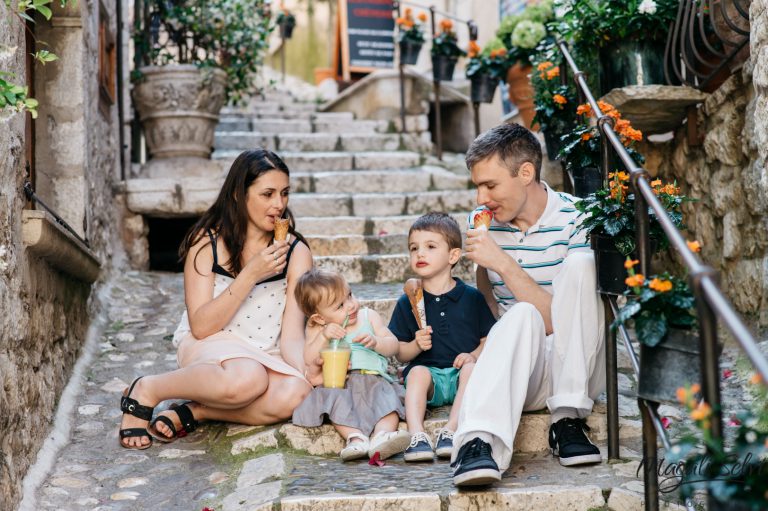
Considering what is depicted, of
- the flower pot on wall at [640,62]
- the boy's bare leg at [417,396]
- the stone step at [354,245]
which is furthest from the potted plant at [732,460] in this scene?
the stone step at [354,245]

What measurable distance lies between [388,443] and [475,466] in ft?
1.54

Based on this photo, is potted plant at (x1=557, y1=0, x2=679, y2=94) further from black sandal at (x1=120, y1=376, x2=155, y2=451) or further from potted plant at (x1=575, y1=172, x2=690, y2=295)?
black sandal at (x1=120, y1=376, x2=155, y2=451)

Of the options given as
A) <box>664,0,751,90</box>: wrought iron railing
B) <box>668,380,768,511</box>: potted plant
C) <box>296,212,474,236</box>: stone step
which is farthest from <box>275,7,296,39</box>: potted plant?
<box>668,380,768,511</box>: potted plant

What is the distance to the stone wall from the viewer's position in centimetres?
340

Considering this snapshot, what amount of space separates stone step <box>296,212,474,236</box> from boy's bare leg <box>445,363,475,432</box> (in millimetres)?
2819

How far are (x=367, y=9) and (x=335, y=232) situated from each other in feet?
20.9

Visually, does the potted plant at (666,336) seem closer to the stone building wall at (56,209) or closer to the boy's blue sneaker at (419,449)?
the boy's blue sneaker at (419,449)

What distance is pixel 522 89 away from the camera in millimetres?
6770

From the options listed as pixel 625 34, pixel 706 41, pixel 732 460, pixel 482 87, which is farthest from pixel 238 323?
pixel 482 87

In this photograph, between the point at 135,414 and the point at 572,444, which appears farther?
the point at 135,414

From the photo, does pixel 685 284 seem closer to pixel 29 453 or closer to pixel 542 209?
pixel 542 209

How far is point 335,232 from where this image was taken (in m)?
5.93

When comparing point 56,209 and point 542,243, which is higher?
point 56,209

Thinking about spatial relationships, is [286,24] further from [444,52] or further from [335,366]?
[335,366]
